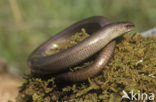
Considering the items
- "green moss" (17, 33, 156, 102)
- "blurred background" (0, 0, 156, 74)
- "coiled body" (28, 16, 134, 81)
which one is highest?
"blurred background" (0, 0, 156, 74)

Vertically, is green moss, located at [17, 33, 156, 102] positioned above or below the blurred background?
below

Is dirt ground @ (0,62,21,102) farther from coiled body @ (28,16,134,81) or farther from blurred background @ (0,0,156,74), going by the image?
blurred background @ (0,0,156,74)

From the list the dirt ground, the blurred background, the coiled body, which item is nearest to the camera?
the coiled body

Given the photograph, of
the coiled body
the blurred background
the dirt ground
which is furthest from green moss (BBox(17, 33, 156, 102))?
the blurred background


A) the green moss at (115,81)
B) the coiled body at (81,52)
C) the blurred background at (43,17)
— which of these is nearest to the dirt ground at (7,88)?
the green moss at (115,81)

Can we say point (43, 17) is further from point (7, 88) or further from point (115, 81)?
point (115, 81)

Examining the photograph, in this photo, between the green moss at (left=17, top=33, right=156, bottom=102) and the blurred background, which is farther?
the blurred background

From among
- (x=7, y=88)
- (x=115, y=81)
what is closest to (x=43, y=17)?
(x=7, y=88)

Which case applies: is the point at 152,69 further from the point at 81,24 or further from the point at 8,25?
the point at 8,25
